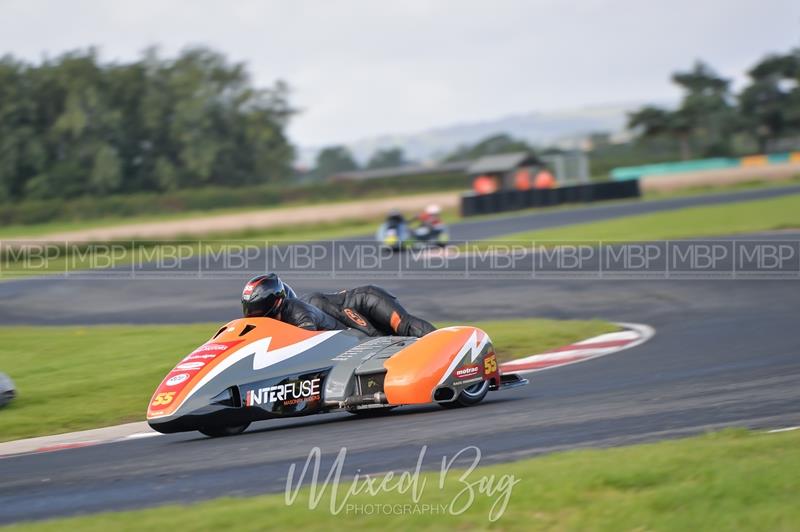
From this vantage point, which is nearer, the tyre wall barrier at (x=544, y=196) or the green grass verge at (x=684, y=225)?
the green grass verge at (x=684, y=225)

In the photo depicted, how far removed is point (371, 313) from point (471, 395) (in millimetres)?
1150

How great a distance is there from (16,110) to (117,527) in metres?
66.4

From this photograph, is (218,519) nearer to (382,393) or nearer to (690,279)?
(382,393)

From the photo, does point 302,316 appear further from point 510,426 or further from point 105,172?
point 105,172

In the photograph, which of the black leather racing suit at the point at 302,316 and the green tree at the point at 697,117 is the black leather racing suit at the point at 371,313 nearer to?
the black leather racing suit at the point at 302,316

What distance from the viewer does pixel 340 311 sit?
9273 millimetres

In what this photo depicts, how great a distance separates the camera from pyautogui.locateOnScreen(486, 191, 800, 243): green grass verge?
2770cm

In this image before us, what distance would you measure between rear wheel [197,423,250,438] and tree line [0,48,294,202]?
58.8 meters

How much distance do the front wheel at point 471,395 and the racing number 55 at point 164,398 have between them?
2.28 meters

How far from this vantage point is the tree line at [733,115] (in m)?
72.6

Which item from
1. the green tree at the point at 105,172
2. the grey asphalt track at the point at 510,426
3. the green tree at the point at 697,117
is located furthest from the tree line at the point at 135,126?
the grey asphalt track at the point at 510,426

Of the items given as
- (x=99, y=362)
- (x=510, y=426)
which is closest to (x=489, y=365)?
(x=510, y=426)

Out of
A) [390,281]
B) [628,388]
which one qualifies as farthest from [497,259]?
[628,388]

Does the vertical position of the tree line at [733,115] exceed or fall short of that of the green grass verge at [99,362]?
Answer: it exceeds it
